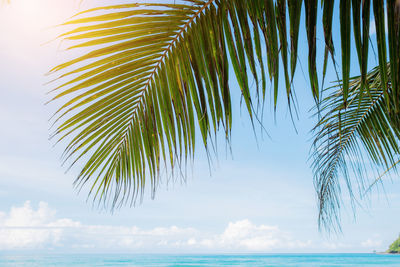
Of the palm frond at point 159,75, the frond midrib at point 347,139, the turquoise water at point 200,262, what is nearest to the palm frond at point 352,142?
the frond midrib at point 347,139

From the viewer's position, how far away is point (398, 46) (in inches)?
23.3

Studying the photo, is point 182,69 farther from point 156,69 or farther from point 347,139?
point 347,139

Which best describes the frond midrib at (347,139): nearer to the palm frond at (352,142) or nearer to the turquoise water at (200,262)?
the palm frond at (352,142)

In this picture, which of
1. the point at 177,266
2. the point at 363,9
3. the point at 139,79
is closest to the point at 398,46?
the point at 363,9

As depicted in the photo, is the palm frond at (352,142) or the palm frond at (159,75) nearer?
the palm frond at (159,75)

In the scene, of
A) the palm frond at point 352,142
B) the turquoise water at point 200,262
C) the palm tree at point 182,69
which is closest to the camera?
the palm tree at point 182,69

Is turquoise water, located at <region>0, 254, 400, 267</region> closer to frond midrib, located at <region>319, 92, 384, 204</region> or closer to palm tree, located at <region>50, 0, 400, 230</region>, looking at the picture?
frond midrib, located at <region>319, 92, 384, 204</region>

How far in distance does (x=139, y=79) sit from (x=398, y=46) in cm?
62

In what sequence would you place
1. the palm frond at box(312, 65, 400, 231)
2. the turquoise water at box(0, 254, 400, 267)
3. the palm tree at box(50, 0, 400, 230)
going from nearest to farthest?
the palm tree at box(50, 0, 400, 230) → the palm frond at box(312, 65, 400, 231) → the turquoise water at box(0, 254, 400, 267)

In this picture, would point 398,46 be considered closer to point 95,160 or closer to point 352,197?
point 95,160

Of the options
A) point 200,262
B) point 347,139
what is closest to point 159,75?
point 347,139

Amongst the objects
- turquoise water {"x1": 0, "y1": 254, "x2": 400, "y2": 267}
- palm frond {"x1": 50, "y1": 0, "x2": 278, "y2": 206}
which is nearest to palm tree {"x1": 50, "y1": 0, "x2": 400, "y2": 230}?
palm frond {"x1": 50, "y1": 0, "x2": 278, "y2": 206}

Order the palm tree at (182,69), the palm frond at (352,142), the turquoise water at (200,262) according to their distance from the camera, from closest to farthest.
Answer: the palm tree at (182,69) → the palm frond at (352,142) → the turquoise water at (200,262)

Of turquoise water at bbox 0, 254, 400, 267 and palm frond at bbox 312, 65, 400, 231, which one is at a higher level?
palm frond at bbox 312, 65, 400, 231
